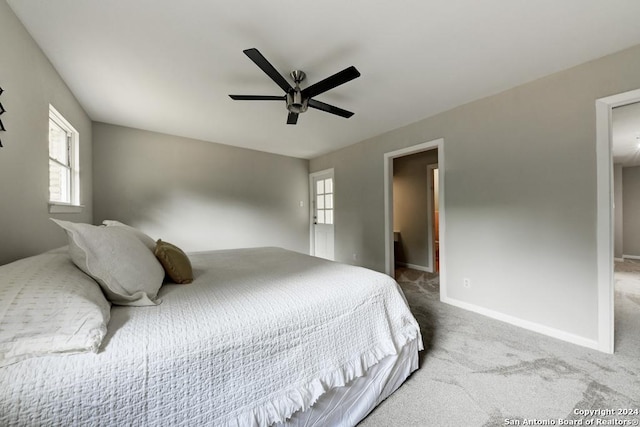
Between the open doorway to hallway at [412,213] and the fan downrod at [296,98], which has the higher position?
the fan downrod at [296,98]

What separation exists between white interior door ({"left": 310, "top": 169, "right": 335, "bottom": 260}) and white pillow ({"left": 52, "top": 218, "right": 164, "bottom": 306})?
375 cm

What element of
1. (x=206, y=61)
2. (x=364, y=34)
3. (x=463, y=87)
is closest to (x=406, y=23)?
(x=364, y=34)

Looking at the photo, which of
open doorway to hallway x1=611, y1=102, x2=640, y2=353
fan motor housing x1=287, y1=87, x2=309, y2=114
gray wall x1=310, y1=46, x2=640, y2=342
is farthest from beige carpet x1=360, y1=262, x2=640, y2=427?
fan motor housing x1=287, y1=87, x2=309, y2=114

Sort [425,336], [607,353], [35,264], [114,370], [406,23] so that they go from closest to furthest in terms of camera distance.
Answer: [114,370]
[35,264]
[406,23]
[607,353]
[425,336]

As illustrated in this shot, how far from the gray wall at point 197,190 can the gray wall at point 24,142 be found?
1.40m

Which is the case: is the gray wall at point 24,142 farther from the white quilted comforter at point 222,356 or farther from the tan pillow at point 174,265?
the white quilted comforter at point 222,356

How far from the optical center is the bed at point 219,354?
2.15ft

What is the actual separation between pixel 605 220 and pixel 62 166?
4.91 meters

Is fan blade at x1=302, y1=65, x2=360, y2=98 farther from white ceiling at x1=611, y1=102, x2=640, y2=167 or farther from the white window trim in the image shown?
the white window trim

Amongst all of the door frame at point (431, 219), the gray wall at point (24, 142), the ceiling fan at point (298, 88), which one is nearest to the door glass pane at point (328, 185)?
the door frame at point (431, 219)

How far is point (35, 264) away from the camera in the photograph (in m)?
1.04

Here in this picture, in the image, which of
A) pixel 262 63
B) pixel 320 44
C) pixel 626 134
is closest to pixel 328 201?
pixel 320 44

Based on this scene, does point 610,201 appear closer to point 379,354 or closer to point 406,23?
point 406,23

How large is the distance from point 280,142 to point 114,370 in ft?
12.3
